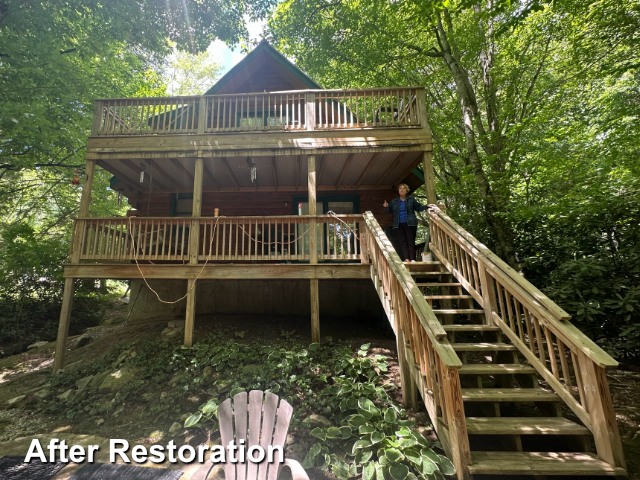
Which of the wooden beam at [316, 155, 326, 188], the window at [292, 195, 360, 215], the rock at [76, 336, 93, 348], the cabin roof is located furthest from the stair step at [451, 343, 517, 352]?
the rock at [76, 336, 93, 348]

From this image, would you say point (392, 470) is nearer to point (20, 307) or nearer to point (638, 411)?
point (638, 411)

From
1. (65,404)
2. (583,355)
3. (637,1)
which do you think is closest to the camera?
(583,355)

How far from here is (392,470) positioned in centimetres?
261

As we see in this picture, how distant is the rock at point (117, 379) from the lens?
5062mm

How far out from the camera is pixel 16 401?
16.4 feet

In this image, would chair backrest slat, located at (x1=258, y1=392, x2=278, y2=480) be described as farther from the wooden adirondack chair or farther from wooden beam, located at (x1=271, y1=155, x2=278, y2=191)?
wooden beam, located at (x1=271, y1=155, x2=278, y2=191)

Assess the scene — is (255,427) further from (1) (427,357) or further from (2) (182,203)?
(2) (182,203)

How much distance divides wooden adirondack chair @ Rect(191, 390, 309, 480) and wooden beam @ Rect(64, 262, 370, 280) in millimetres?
3498

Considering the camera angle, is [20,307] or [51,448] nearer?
[51,448]

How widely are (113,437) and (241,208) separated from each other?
683 centimetres

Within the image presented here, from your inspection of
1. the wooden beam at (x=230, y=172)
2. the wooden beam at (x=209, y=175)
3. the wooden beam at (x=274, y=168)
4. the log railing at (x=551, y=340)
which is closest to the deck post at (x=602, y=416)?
the log railing at (x=551, y=340)

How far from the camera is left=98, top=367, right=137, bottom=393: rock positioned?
5062 mm

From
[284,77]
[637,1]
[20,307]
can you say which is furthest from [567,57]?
[20,307]

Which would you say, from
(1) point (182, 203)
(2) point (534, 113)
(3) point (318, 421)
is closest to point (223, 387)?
(3) point (318, 421)
